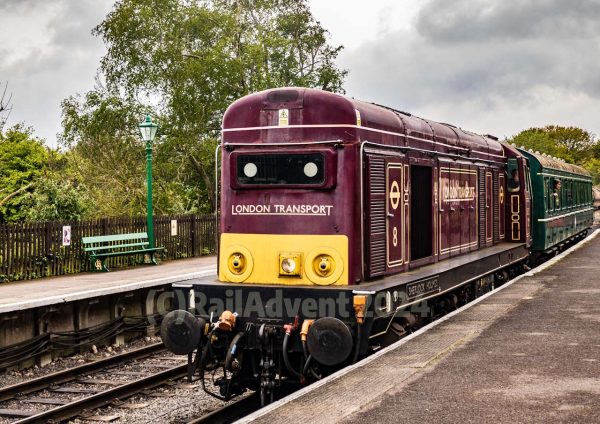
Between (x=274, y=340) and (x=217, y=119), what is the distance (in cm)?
2587

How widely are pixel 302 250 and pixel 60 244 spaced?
413 inches

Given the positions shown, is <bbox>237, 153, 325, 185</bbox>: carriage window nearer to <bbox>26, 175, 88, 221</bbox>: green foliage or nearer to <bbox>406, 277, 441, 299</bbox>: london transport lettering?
<bbox>406, 277, 441, 299</bbox>: london transport lettering

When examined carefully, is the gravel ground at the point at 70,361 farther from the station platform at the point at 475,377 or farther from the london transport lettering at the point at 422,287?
the london transport lettering at the point at 422,287

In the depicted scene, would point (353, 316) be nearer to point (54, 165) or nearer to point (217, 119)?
point (217, 119)

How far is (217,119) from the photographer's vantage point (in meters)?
33.6

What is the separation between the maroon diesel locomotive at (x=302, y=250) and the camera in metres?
8.40

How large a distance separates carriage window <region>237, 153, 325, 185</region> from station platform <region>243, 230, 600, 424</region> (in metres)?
2.21

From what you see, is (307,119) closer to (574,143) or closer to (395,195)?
(395,195)

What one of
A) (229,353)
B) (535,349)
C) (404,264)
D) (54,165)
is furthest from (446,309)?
(54,165)

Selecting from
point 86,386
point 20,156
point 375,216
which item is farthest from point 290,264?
point 20,156

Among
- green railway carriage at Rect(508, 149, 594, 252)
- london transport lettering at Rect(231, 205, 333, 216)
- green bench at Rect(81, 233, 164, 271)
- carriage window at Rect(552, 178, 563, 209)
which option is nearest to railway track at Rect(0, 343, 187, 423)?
london transport lettering at Rect(231, 205, 333, 216)

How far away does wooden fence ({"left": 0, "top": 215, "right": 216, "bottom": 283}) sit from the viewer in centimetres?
1633

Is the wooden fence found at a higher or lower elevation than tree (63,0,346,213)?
lower

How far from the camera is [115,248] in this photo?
20031 mm
